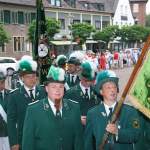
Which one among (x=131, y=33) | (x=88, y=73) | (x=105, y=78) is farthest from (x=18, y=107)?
(x=131, y=33)

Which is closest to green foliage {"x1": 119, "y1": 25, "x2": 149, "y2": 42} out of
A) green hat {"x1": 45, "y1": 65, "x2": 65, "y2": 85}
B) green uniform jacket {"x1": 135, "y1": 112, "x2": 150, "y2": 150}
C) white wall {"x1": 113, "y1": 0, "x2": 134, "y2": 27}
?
white wall {"x1": 113, "y1": 0, "x2": 134, "y2": 27}

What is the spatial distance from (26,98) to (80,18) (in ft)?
192

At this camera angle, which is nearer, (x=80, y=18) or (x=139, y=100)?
(x=139, y=100)

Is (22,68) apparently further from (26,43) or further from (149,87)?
(26,43)

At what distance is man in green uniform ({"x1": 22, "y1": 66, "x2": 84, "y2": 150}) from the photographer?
4578mm

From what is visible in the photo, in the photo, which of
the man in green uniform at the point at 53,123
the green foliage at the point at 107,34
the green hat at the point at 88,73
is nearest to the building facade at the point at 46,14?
the green foliage at the point at 107,34

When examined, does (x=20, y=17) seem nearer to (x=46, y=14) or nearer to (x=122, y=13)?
(x=46, y=14)

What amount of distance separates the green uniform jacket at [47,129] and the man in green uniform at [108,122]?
0.23 metres

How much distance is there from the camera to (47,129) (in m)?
4.59

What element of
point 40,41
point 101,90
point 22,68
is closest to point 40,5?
point 40,41

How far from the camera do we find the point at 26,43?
5419 cm

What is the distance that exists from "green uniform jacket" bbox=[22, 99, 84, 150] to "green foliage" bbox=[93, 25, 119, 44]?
2161 inches

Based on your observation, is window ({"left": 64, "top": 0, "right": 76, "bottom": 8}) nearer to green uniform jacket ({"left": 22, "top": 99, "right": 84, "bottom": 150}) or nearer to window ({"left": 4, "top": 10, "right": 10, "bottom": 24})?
window ({"left": 4, "top": 10, "right": 10, "bottom": 24})

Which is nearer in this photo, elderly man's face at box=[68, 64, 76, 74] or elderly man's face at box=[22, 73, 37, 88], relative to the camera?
elderly man's face at box=[22, 73, 37, 88]
